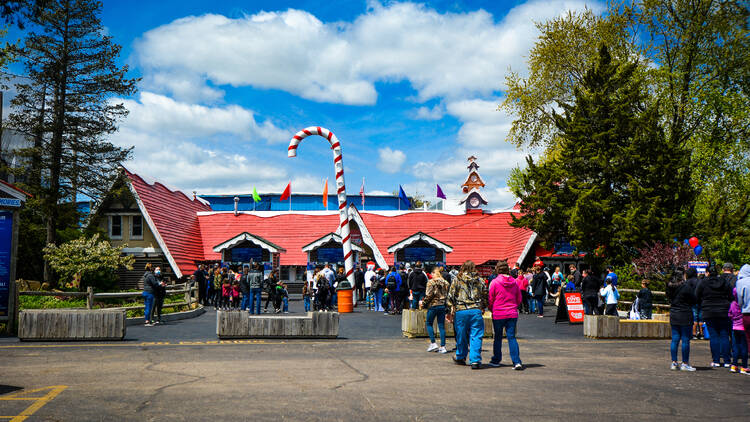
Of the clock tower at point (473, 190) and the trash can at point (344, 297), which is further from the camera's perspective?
the clock tower at point (473, 190)

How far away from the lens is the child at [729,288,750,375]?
1009 centimetres

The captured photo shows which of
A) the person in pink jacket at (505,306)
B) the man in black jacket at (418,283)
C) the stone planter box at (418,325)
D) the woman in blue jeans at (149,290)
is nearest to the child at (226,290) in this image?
the woman in blue jeans at (149,290)

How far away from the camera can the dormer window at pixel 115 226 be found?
3447cm

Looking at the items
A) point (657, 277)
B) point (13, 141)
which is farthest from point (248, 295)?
point (13, 141)

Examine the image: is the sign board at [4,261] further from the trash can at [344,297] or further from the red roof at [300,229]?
the red roof at [300,229]

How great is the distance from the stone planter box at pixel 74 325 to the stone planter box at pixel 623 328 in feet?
38.1

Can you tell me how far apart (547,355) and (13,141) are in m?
42.9

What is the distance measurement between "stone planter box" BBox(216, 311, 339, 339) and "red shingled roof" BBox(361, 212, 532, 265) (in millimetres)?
21011

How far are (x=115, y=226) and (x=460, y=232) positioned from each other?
20.6 m

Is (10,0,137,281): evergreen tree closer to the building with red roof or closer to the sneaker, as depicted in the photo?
the building with red roof

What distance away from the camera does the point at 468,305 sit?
10.2 m

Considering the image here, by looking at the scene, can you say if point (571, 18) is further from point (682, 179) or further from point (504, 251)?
point (504, 251)

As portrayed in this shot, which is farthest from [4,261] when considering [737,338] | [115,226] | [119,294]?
[115,226]

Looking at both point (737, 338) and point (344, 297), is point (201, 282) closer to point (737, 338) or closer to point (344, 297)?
point (344, 297)
